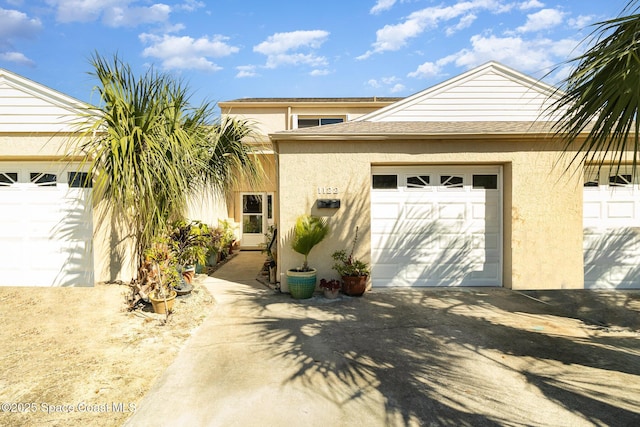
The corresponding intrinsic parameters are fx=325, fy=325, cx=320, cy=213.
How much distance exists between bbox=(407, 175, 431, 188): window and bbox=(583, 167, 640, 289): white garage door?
360cm

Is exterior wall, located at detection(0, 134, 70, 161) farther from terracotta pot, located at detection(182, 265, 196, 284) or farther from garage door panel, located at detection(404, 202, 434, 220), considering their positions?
garage door panel, located at detection(404, 202, 434, 220)

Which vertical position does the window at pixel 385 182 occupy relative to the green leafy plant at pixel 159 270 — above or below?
above

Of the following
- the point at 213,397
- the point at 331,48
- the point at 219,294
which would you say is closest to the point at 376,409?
the point at 213,397

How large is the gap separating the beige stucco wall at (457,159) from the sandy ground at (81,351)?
113 inches

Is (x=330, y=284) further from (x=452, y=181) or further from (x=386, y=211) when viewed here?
(x=452, y=181)

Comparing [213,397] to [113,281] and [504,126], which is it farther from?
[504,126]

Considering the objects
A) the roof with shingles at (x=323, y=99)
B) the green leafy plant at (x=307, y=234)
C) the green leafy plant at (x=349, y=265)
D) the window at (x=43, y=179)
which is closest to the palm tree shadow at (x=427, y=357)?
the green leafy plant at (x=349, y=265)

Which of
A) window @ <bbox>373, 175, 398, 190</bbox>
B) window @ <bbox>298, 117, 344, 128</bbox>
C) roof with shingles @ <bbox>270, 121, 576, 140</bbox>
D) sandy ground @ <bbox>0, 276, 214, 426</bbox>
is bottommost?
sandy ground @ <bbox>0, 276, 214, 426</bbox>

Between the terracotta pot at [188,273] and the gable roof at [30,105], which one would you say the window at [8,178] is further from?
the terracotta pot at [188,273]

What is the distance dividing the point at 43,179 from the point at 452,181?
9.48 metres

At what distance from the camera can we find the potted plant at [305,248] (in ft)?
22.4

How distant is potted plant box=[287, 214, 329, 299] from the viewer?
682cm

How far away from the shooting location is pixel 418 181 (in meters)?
7.69

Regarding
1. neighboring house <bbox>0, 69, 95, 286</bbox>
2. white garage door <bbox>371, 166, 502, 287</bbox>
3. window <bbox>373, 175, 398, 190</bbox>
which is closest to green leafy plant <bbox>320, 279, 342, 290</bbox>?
white garage door <bbox>371, 166, 502, 287</bbox>
